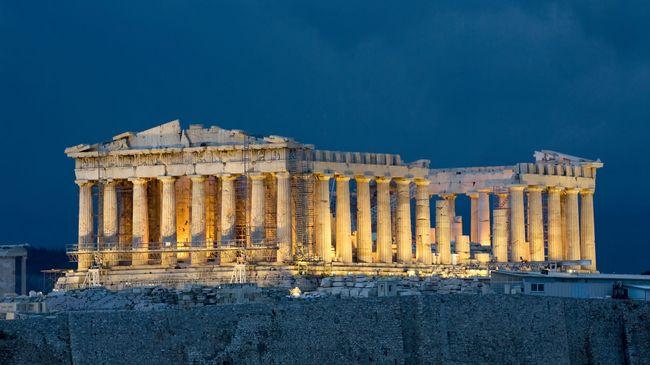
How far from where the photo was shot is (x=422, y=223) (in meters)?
114

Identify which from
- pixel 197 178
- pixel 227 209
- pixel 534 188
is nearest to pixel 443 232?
pixel 534 188

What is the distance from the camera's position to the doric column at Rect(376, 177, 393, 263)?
362 ft

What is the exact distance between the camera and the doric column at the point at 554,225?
117875mm

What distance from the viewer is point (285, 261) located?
10269 cm

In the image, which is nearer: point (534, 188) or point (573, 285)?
point (573, 285)

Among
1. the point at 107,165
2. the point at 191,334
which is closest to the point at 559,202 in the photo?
the point at 107,165

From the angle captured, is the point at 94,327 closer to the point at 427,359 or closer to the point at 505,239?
the point at 427,359

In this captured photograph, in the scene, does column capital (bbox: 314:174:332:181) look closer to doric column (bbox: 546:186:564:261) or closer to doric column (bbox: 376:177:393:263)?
doric column (bbox: 376:177:393:263)

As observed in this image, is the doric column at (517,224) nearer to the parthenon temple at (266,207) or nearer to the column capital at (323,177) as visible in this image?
the parthenon temple at (266,207)

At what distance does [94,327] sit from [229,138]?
3888 centimetres

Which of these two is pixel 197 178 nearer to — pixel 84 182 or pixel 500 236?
pixel 84 182

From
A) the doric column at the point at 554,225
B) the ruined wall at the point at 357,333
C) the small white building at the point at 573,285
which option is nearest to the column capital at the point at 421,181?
the doric column at the point at 554,225

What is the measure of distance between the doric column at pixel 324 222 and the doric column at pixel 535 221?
17.3 metres

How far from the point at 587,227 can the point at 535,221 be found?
6299 millimetres
